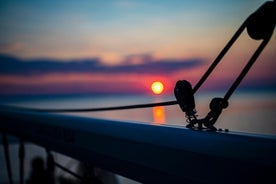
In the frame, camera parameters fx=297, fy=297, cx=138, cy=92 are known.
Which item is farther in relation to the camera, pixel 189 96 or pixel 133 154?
pixel 133 154

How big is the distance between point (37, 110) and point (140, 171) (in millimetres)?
2826

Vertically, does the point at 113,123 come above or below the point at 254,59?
below

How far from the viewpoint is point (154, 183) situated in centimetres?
187

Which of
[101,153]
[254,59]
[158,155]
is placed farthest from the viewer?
[101,153]

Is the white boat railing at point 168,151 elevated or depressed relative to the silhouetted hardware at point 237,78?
depressed

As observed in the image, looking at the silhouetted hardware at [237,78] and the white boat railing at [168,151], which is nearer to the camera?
the white boat railing at [168,151]

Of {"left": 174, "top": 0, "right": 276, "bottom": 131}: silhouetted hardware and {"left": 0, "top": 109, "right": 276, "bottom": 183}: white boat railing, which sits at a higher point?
{"left": 174, "top": 0, "right": 276, "bottom": 131}: silhouetted hardware

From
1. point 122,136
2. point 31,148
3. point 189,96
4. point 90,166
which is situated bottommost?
point 31,148

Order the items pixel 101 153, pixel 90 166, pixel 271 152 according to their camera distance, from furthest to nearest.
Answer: pixel 90 166 → pixel 101 153 → pixel 271 152

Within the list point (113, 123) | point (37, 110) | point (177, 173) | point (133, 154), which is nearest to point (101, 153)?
point (113, 123)

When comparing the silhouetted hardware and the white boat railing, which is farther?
the silhouetted hardware

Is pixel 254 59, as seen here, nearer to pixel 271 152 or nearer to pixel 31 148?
pixel 271 152

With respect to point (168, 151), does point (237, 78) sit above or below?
above

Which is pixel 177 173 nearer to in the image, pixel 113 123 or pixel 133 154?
pixel 133 154
